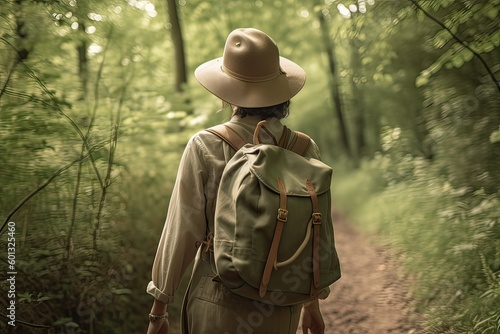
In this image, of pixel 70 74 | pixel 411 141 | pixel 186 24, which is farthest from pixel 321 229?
pixel 186 24

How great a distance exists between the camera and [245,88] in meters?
1.92

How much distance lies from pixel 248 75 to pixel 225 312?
1042mm

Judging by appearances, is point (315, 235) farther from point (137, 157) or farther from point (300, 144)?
point (137, 157)

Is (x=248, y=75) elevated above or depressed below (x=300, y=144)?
above

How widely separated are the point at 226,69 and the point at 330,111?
1569cm

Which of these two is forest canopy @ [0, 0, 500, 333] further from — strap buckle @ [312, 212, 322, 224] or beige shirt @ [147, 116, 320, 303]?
strap buckle @ [312, 212, 322, 224]

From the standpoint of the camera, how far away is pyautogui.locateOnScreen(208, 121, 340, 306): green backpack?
1615mm

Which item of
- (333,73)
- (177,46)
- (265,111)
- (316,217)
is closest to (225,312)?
(316,217)

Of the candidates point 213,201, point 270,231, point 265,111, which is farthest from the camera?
point 265,111

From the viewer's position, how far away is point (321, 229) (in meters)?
1.73


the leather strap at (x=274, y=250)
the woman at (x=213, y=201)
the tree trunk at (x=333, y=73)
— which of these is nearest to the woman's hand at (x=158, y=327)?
the woman at (x=213, y=201)

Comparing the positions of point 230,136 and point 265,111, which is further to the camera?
point 265,111

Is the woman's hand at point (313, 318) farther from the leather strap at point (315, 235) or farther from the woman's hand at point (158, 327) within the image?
the woman's hand at point (158, 327)

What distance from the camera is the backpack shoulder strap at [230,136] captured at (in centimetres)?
185
